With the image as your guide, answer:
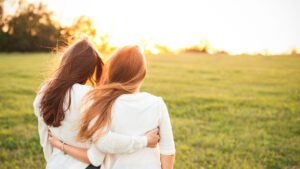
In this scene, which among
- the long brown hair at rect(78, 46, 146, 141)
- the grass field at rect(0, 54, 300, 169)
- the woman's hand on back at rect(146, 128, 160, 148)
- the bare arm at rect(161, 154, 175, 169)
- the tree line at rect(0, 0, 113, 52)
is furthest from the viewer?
the tree line at rect(0, 0, 113, 52)

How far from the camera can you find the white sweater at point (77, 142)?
172cm

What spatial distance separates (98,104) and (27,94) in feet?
25.1

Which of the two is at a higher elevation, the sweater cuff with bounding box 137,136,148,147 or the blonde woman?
the blonde woman

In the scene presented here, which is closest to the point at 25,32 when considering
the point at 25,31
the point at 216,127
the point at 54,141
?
the point at 25,31

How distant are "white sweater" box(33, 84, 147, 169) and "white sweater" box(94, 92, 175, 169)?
64mm

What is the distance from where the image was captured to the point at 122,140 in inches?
67.1

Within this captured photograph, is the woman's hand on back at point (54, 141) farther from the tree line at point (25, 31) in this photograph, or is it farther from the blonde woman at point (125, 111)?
the tree line at point (25, 31)

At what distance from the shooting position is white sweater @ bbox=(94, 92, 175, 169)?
1.72 m

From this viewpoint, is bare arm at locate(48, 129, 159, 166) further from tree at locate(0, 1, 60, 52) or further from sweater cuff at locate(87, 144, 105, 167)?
tree at locate(0, 1, 60, 52)

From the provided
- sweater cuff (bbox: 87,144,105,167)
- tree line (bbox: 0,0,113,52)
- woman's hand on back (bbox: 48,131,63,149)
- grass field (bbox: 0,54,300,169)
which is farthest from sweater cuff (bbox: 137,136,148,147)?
tree line (bbox: 0,0,113,52)

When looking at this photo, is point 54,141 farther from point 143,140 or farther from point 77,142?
point 143,140

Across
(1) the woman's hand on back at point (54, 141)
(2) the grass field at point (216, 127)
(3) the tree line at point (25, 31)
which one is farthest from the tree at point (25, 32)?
(1) the woman's hand on back at point (54, 141)

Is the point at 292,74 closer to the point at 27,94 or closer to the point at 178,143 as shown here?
the point at 178,143

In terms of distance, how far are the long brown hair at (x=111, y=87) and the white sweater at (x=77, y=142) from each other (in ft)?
0.29
